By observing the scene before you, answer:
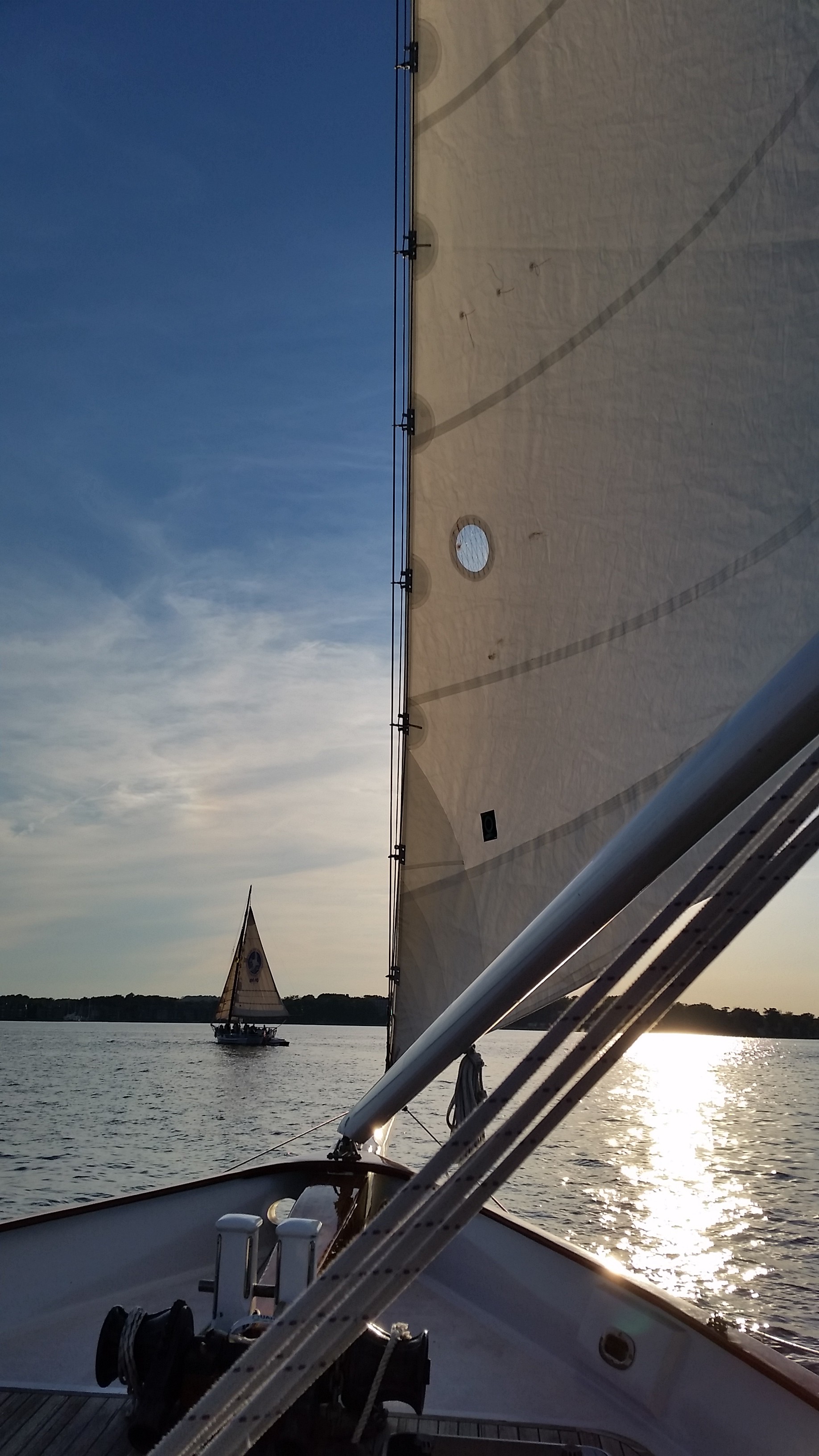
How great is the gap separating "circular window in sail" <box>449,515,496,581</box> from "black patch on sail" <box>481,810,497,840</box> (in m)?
1.20

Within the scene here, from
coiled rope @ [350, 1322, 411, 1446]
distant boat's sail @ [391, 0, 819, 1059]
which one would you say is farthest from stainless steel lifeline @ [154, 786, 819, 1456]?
distant boat's sail @ [391, 0, 819, 1059]

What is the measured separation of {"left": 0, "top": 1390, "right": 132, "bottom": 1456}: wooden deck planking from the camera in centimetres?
313

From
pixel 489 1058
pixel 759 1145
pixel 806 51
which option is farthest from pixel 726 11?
pixel 489 1058

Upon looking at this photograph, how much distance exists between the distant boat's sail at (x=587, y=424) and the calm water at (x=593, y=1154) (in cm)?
672

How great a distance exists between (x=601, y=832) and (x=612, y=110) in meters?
2.99

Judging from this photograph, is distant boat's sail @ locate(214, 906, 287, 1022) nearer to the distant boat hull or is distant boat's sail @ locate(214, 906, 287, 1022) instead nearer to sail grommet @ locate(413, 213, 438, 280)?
the distant boat hull

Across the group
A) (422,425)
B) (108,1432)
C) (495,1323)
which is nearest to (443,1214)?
(108,1432)

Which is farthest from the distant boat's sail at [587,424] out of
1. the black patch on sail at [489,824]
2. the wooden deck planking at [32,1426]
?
the wooden deck planking at [32,1426]

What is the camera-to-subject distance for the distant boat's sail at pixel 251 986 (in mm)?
67500

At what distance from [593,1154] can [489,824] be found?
21.6 metres

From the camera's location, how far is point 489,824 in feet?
15.4

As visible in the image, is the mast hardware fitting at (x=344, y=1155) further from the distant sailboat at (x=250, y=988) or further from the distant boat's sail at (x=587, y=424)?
the distant sailboat at (x=250, y=988)

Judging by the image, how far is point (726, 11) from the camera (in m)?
3.47

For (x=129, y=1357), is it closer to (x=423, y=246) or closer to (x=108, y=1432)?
(x=108, y=1432)
